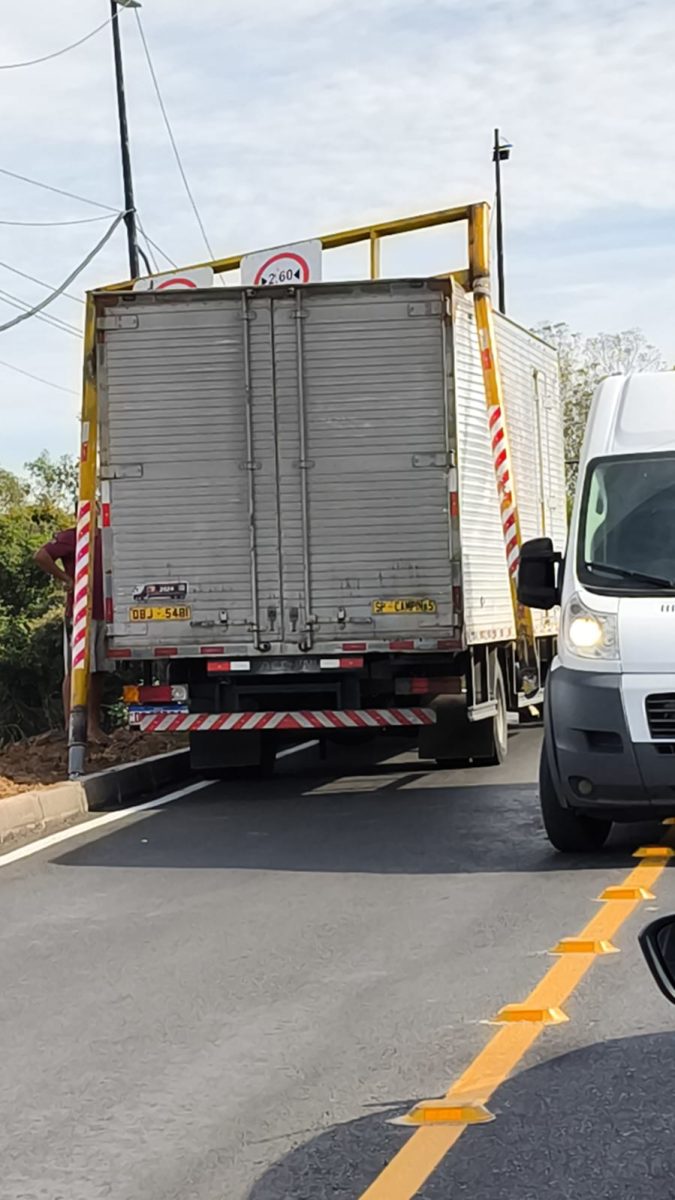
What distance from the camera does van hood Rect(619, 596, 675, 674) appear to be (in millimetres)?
8516

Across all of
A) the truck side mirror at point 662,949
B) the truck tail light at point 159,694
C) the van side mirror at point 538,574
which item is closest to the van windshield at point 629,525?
the van side mirror at point 538,574

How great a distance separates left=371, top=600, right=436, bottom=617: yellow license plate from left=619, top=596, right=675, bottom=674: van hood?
3.59 m

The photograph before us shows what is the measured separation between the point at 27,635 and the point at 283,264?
9.01 m

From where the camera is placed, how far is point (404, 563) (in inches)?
484

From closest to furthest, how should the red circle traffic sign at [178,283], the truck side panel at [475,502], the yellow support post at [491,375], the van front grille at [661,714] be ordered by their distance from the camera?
the van front grille at [661,714], the truck side panel at [475,502], the yellow support post at [491,375], the red circle traffic sign at [178,283]

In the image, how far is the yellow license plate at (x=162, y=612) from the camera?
1251 cm

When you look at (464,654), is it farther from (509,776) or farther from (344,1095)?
(344,1095)

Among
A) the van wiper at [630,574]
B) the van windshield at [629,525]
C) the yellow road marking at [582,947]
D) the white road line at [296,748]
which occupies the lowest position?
the yellow road marking at [582,947]

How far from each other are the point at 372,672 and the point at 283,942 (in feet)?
18.0

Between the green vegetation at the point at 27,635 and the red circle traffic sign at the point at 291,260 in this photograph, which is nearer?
the red circle traffic sign at the point at 291,260

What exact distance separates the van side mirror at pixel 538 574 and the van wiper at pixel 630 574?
0.41 meters

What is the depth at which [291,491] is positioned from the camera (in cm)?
1241

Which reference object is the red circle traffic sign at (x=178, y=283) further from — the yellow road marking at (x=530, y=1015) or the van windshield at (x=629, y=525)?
the yellow road marking at (x=530, y=1015)

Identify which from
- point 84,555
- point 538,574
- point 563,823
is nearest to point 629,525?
point 538,574
